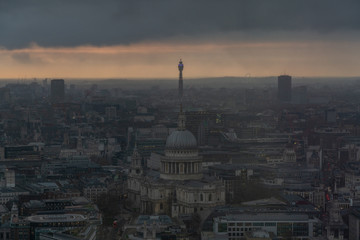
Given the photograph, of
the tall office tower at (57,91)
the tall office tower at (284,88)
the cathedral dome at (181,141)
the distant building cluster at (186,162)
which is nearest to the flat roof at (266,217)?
the distant building cluster at (186,162)

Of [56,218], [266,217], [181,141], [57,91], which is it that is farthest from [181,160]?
[57,91]

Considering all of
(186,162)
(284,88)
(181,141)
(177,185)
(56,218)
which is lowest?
(56,218)

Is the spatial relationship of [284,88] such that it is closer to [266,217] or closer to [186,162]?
[186,162]

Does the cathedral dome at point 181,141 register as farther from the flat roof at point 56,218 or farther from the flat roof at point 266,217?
the flat roof at point 56,218

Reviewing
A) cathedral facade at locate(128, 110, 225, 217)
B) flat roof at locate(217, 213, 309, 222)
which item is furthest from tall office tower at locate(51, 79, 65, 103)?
flat roof at locate(217, 213, 309, 222)

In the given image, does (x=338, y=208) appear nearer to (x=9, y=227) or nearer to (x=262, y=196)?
(x=262, y=196)

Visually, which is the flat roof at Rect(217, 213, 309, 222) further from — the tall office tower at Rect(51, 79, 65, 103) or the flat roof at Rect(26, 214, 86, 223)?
the tall office tower at Rect(51, 79, 65, 103)
